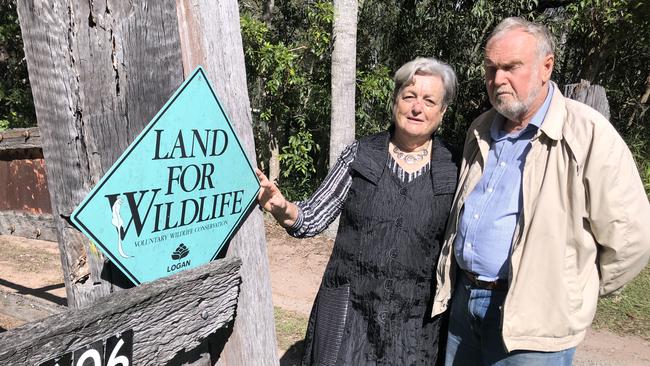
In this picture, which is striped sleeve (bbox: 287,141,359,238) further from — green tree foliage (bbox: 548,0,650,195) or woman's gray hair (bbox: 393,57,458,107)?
green tree foliage (bbox: 548,0,650,195)

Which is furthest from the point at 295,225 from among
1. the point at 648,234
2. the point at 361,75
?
the point at 361,75

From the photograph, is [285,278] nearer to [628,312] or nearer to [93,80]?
[628,312]

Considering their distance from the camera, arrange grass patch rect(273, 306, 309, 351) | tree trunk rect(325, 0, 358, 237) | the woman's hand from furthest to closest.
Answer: tree trunk rect(325, 0, 358, 237) → grass patch rect(273, 306, 309, 351) → the woman's hand

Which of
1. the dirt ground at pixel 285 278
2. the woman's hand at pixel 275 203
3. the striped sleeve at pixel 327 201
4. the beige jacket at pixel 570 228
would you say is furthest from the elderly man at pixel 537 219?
the dirt ground at pixel 285 278

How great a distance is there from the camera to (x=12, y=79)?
28.8 ft

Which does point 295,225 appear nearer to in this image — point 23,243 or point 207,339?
point 207,339

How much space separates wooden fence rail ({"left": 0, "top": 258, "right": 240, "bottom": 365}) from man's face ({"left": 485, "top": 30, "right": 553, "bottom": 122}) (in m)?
1.15

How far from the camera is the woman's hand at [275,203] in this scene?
1878mm

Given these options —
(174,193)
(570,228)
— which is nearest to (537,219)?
(570,228)

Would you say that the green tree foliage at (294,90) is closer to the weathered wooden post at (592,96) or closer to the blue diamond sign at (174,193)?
the weathered wooden post at (592,96)

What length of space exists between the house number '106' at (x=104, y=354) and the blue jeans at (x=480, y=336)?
4.24ft

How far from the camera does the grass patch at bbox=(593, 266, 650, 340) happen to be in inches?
171

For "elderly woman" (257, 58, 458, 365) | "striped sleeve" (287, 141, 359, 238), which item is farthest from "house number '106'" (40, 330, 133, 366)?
"striped sleeve" (287, 141, 359, 238)

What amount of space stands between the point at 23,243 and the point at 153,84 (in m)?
6.94
